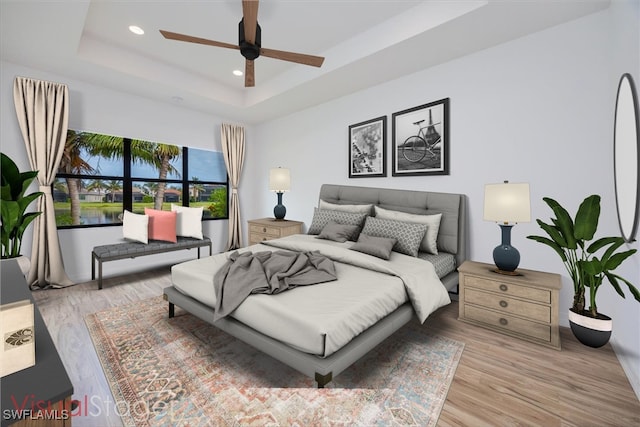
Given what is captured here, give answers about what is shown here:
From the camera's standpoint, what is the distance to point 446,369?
5.72ft

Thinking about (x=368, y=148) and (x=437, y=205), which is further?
(x=368, y=148)

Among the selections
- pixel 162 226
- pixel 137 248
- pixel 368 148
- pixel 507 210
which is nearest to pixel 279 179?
pixel 368 148

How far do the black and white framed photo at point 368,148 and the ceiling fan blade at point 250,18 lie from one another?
1945 millimetres

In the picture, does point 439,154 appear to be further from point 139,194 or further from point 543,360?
point 139,194

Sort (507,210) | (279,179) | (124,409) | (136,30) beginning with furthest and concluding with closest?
(279,179), (136,30), (507,210), (124,409)

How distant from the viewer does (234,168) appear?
514cm

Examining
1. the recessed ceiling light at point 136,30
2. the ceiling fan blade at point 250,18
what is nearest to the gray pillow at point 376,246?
the ceiling fan blade at point 250,18

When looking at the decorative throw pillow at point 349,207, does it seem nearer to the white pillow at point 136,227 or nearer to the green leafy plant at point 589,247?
the green leafy plant at point 589,247

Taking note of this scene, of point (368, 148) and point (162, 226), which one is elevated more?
point (368, 148)

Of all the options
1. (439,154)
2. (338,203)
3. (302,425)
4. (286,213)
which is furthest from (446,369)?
(286,213)

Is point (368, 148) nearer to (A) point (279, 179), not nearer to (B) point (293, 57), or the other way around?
(A) point (279, 179)

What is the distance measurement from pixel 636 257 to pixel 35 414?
2718mm

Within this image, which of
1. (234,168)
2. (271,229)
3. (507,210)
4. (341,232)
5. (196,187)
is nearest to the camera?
(507,210)

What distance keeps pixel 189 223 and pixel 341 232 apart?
2.47 meters
